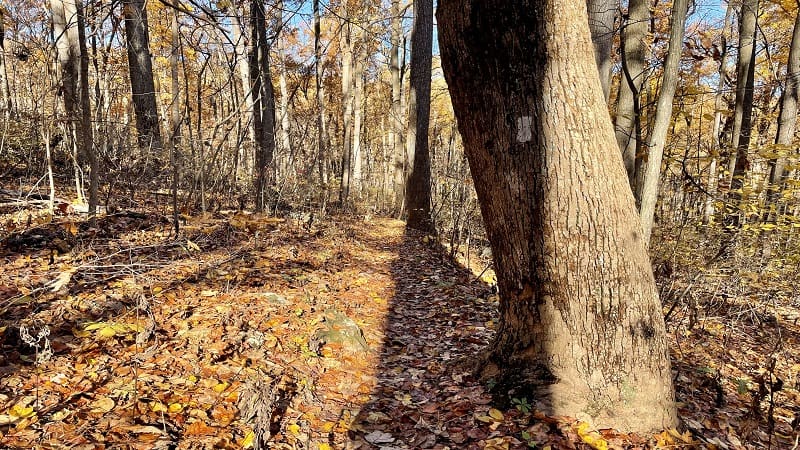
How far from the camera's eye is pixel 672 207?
9.09 metres

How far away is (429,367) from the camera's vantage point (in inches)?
144

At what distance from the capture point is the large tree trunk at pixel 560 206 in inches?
92.4

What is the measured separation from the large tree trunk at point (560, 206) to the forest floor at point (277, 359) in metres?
0.27

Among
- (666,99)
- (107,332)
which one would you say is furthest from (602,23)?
(107,332)

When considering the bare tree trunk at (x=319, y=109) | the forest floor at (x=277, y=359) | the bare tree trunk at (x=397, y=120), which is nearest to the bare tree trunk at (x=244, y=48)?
the bare tree trunk at (x=319, y=109)

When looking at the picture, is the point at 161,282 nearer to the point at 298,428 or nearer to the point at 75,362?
the point at 75,362

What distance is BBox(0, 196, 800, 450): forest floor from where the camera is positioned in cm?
245

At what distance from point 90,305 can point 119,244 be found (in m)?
1.96

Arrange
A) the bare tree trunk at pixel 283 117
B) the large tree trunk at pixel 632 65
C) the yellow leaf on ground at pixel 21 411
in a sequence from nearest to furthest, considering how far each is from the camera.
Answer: the yellow leaf on ground at pixel 21 411 → the bare tree trunk at pixel 283 117 → the large tree trunk at pixel 632 65

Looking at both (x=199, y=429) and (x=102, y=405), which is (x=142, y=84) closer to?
(x=102, y=405)

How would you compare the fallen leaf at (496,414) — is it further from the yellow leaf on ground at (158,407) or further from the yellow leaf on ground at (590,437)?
the yellow leaf on ground at (158,407)

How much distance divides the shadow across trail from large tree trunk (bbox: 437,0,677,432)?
60cm

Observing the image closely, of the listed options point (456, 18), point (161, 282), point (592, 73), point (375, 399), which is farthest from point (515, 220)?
point (161, 282)

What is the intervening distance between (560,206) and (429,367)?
6.35ft
